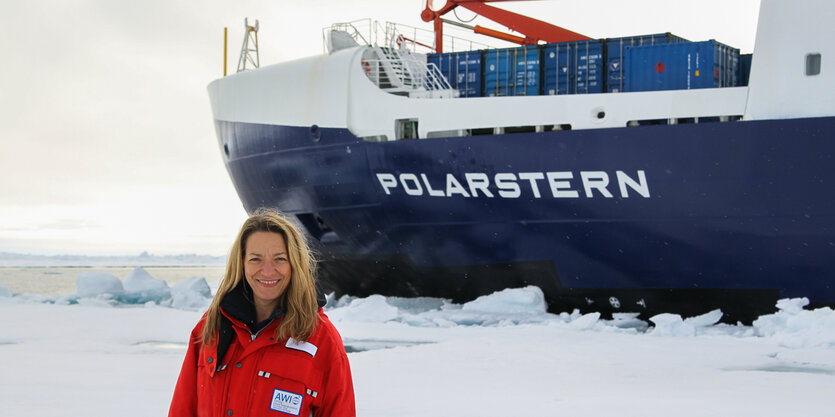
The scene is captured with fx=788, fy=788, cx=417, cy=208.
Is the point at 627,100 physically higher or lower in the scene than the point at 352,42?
lower

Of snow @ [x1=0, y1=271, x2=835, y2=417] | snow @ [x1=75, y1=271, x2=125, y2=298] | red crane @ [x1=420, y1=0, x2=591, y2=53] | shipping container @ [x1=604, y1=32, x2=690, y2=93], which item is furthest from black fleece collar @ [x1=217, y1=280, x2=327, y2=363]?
snow @ [x1=75, y1=271, x2=125, y2=298]

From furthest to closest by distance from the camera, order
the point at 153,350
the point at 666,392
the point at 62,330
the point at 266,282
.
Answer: the point at 62,330 < the point at 153,350 < the point at 666,392 < the point at 266,282

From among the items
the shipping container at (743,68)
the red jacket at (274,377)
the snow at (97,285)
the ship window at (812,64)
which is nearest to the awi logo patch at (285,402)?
the red jacket at (274,377)

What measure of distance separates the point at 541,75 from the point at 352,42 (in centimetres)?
399

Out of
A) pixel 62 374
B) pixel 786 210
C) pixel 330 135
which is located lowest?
pixel 62 374

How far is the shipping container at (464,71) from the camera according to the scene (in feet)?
49.6

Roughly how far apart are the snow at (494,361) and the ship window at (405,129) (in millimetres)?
3029

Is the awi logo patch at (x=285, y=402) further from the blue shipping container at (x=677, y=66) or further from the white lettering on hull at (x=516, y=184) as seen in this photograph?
the blue shipping container at (x=677, y=66)

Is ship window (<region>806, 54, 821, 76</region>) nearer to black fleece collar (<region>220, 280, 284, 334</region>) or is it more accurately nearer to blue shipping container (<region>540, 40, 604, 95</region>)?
blue shipping container (<region>540, 40, 604, 95</region>)

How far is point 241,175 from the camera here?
54.9 feet

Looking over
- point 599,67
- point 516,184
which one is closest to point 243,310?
point 516,184

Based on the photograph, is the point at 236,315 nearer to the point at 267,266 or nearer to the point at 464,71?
the point at 267,266

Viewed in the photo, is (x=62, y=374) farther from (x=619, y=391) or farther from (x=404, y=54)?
(x=404, y=54)

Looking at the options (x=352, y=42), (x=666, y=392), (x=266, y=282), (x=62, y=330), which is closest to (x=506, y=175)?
(x=352, y=42)
